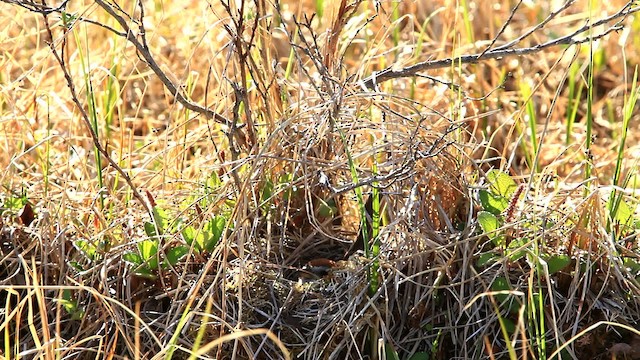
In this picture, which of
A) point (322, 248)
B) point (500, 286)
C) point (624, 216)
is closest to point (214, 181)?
point (322, 248)

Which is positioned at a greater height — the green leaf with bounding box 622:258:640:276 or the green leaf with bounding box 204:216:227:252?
the green leaf with bounding box 204:216:227:252

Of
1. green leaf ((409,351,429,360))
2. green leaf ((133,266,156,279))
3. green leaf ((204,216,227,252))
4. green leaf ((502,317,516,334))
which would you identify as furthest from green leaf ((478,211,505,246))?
green leaf ((133,266,156,279))

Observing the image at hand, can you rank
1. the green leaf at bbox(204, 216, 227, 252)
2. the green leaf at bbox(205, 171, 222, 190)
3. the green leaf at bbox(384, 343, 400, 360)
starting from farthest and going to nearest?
the green leaf at bbox(205, 171, 222, 190) < the green leaf at bbox(204, 216, 227, 252) < the green leaf at bbox(384, 343, 400, 360)

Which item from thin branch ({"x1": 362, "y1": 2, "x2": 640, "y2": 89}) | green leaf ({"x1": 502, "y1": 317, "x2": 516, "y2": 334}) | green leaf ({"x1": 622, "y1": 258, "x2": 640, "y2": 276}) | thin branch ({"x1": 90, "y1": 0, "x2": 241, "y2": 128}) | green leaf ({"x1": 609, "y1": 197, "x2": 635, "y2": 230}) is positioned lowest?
green leaf ({"x1": 502, "y1": 317, "x2": 516, "y2": 334})

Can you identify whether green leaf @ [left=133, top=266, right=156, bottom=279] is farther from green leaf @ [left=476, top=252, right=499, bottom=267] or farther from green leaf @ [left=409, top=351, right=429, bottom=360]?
green leaf @ [left=476, top=252, right=499, bottom=267]

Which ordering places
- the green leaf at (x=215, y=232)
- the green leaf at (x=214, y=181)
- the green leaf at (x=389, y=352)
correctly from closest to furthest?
the green leaf at (x=389, y=352), the green leaf at (x=215, y=232), the green leaf at (x=214, y=181)

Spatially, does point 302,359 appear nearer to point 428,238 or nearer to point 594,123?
point 428,238

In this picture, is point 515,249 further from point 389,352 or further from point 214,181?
point 214,181

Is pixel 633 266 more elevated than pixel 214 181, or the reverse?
pixel 214 181

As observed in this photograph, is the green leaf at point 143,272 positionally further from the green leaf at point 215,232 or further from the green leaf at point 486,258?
the green leaf at point 486,258

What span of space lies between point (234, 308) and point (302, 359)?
0.16 m

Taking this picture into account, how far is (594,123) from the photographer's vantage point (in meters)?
2.98

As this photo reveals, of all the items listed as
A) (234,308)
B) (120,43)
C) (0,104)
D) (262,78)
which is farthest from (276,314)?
(120,43)

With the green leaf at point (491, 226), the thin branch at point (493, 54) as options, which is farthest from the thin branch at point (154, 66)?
the green leaf at point (491, 226)
